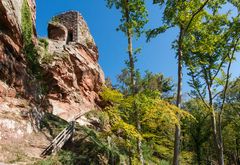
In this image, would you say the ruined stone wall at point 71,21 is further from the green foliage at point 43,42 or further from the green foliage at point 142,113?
the green foliage at point 142,113

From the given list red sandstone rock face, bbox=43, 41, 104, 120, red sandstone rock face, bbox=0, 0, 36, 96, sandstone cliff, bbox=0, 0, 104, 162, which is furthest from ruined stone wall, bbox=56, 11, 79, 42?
red sandstone rock face, bbox=0, 0, 36, 96

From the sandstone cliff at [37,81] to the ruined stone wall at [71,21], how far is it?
387 mm

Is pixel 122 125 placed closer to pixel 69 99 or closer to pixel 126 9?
pixel 126 9

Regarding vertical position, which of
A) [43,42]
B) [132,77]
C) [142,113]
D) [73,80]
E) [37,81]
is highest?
[43,42]

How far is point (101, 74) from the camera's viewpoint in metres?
28.2

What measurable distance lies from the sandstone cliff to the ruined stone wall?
387 mm

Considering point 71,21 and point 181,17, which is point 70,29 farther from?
point 181,17

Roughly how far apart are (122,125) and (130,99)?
109 centimetres

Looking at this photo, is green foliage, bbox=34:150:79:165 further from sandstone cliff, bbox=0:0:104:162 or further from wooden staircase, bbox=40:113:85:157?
sandstone cliff, bbox=0:0:104:162

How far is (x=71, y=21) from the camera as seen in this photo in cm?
2834

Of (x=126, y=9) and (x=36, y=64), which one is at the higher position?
(x=126, y=9)

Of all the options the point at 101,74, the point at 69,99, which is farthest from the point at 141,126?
the point at 101,74

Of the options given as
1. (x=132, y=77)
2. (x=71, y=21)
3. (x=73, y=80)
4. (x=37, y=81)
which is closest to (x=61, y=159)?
(x=132, y=77)

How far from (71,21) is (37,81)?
12571mm
